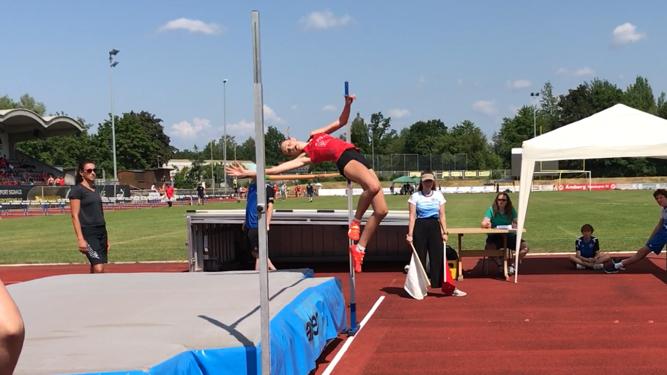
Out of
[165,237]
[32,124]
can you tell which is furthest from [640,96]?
[165,237]

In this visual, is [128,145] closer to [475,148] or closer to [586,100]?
[475,148]

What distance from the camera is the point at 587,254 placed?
34.3ft

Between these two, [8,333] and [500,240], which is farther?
[500,240]

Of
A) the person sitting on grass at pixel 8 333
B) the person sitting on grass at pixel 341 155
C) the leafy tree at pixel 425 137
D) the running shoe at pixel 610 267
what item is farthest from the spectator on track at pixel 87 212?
the leafy tree at pixel 425 137

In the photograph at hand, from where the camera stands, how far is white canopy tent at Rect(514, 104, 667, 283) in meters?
8.89

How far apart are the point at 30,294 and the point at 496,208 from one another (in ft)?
23.9

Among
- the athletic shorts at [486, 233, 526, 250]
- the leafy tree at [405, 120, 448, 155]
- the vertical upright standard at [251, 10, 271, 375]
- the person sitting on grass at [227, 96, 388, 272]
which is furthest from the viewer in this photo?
the leafy tree at [405, 120, 448, 155]

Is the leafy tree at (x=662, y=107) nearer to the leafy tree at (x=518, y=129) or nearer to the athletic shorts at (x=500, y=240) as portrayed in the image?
the leafy tree at (x=518, y=129)

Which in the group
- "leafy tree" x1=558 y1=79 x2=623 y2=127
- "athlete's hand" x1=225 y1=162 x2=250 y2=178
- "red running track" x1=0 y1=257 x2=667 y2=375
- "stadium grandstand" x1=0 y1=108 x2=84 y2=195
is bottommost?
"red running track" x1=0 y1=257 x2=667 y2=375

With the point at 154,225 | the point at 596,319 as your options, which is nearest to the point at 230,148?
the point at 154,225

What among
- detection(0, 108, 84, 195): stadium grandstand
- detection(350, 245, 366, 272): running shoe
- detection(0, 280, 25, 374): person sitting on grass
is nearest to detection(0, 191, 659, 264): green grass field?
detection(350, 245, 366, 272): running shoe

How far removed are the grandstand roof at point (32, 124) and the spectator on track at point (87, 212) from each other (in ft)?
169

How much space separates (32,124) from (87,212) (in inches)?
2181

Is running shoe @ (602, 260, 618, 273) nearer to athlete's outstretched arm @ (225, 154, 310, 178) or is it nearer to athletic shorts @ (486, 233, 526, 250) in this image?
athletic shorts @ (486, 233, 526, 250)
